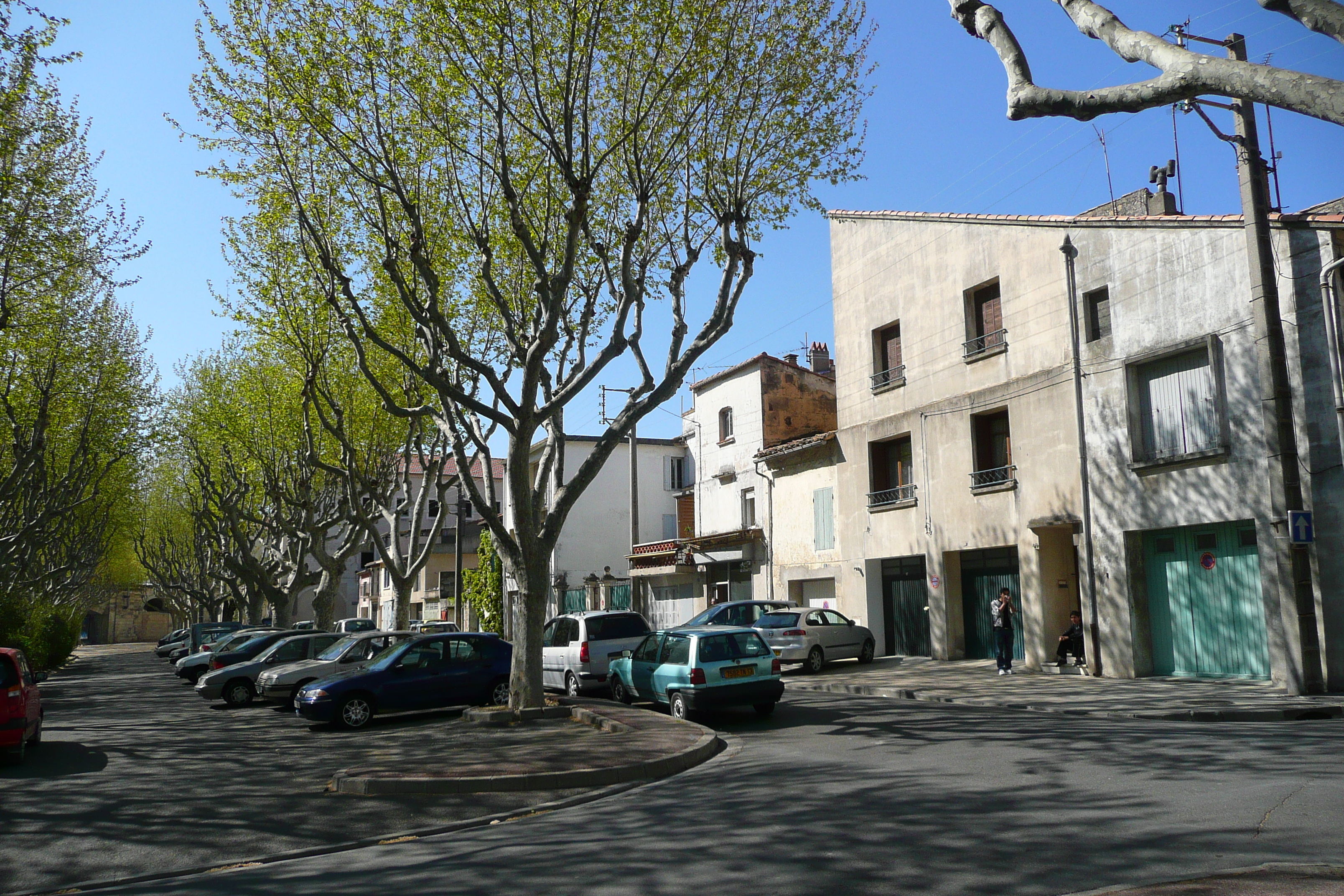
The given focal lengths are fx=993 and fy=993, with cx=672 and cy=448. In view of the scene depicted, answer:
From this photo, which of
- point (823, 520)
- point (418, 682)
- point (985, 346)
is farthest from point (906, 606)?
point (418, 682)

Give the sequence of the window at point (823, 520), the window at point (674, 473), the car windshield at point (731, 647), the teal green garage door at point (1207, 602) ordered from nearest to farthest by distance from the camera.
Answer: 1. the car windshield at point (731, 647)
2. the teal green garage door at point (1207, 602)
3. the window at point (823, 520)
4. the window at point (674, 473)

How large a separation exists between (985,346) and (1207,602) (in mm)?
7465

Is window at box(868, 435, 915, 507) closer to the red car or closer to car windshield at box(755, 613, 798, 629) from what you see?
car windshield at box(755, 613, 798, 629)

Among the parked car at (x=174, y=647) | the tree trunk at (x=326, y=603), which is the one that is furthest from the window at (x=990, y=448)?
the parked car at (x=174, y=647)

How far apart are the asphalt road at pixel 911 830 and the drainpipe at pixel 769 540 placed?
18.9 metres

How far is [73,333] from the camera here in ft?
79.3

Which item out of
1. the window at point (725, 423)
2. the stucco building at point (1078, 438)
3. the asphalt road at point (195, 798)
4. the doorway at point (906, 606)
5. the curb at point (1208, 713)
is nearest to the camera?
the asphalt road at point (195, 798)

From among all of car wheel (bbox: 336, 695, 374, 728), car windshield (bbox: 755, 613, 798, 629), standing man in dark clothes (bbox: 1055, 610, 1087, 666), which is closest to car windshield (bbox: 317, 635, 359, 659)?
car wheel (bbox: 336, 695, 374, 728)

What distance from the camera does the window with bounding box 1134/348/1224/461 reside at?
16.9 m

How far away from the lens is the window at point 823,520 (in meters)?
27.4

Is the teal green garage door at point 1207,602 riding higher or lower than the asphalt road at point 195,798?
higher

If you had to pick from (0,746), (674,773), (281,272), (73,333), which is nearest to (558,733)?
(674,773)

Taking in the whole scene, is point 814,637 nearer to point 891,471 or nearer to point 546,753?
point 891,471

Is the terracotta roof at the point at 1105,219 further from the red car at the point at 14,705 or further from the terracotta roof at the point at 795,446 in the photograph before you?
the red car at the point at 14,705
